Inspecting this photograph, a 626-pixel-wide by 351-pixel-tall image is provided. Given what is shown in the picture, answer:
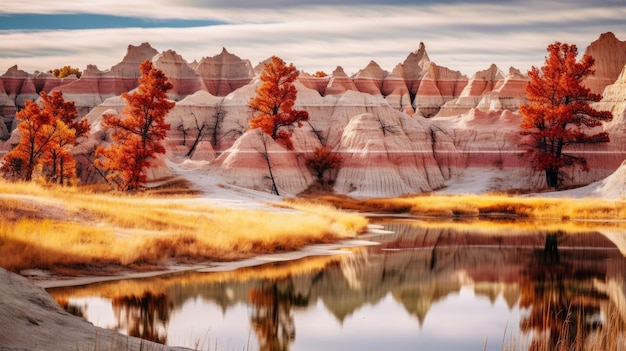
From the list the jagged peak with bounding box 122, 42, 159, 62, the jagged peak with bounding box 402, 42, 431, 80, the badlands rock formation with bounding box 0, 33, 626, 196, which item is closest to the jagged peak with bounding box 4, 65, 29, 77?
the badlands rock formation with bounding box 0, 33, 626, 196

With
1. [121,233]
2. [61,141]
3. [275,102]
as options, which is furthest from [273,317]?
[275,102]

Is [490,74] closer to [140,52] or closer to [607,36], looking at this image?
[607,36]

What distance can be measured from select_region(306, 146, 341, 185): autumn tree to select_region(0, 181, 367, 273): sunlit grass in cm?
3931

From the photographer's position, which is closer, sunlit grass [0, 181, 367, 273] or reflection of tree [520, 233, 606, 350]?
reflection of tree [520, 233, 606, 350]

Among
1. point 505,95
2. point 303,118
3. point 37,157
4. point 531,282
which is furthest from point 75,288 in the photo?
point 505,95

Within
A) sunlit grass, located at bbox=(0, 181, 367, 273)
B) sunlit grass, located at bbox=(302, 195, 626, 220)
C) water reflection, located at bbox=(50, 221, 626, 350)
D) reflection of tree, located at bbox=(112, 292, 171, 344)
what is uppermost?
sunlit grass, located at bbox=(0, 181, 367, 273)

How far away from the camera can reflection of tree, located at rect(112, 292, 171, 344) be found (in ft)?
58.3

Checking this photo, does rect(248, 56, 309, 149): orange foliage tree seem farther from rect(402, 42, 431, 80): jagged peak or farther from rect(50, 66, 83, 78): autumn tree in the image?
rect(50, 66, 83, 78): autumn tree

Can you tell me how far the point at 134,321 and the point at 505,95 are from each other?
89.0m

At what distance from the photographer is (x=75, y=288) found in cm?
2153

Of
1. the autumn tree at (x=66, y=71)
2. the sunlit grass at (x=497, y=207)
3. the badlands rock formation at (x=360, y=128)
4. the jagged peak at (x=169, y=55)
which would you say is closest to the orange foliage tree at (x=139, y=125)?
the badlands rock formation at (x=360, y=128)

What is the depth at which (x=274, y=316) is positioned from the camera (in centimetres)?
2056

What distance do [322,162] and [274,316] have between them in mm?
59123

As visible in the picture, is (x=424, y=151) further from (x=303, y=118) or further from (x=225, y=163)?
(x=225, y=163)
